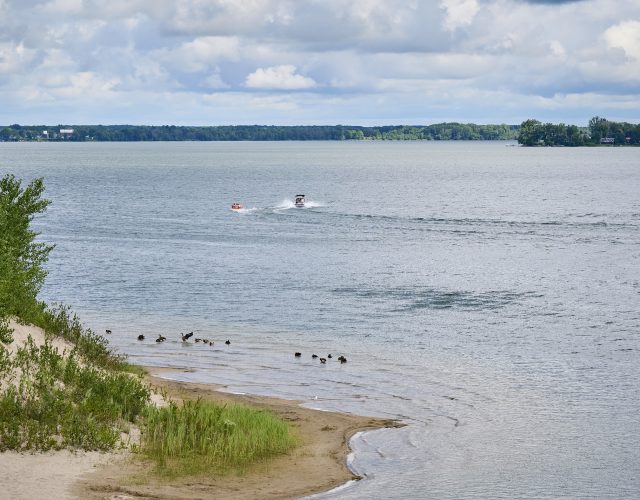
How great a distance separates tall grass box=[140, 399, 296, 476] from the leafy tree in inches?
223

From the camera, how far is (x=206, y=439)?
25094 mm

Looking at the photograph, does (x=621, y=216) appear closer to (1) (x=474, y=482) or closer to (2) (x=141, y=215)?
(2) (x=141, y=215)

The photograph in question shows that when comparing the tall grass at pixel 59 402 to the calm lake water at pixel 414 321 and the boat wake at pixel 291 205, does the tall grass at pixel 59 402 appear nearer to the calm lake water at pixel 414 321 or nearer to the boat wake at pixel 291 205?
the calm lake water at pixel 414 321

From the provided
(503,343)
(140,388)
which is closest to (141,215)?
(503,343)

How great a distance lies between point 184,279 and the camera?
60.0m

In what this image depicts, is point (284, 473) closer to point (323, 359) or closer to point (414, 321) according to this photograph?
point (323, 359)

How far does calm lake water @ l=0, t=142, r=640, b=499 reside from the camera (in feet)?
89.9

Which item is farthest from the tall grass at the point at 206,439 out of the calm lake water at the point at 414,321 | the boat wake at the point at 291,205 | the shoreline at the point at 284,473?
the boat wake at the point at 291,205

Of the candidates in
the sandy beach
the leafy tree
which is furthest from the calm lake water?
the leafy tree

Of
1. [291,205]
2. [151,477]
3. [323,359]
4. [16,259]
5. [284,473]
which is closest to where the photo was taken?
[151,477]

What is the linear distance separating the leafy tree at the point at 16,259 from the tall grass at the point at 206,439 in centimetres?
567

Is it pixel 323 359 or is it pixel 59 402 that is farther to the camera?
pixel 323 359

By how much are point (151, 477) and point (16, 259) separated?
14.3 meters

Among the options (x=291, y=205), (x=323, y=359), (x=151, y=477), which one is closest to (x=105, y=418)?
(x=151, y=477)
